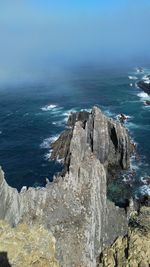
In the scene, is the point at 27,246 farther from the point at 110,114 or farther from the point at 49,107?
the point at 49,107

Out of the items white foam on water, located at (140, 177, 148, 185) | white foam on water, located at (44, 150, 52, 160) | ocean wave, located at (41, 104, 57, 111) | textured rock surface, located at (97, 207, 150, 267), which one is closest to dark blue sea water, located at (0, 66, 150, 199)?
ocean wave, located at (41, 104, 57, 111)

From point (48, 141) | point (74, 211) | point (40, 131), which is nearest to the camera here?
point (74, 211)

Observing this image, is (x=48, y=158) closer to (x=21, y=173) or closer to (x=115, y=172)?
(x=21, y=173)

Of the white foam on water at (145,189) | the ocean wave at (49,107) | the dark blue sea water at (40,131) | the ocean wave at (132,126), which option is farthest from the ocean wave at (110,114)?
the white foam on water at (145,189)

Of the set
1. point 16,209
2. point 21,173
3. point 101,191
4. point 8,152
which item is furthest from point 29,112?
point 16,209

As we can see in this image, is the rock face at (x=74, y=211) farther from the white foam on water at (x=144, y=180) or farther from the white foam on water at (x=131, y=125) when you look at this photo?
the white foam on water at (x=131, y=125)

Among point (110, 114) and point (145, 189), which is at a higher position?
point (145, 189)

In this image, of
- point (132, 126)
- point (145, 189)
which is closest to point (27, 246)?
point (145, 189)
